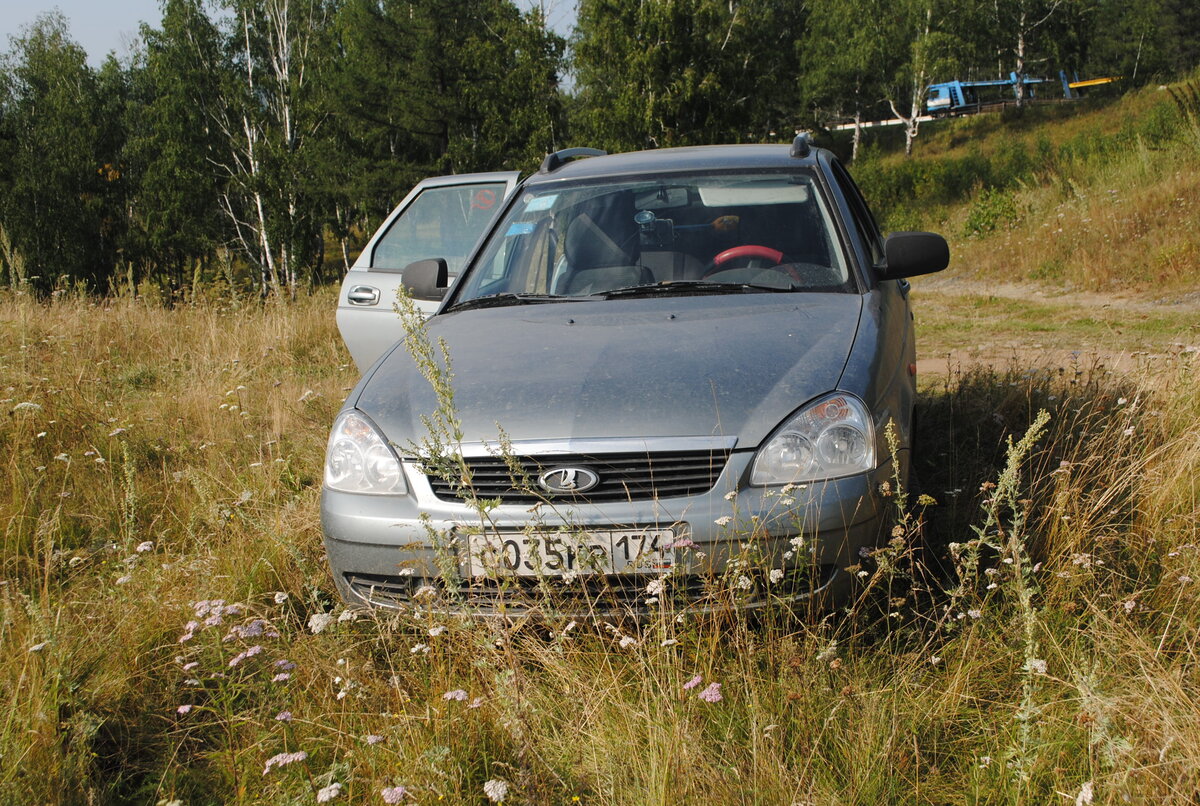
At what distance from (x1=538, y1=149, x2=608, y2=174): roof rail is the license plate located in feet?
8.24

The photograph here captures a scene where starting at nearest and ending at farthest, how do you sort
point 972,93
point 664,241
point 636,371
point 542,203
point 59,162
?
1. point 636,371
2. point 664,241
3. point 542,203
4. point 59,162
5. point 972,93

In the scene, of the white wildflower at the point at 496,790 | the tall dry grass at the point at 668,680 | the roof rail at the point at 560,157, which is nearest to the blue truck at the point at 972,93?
the roof rail at the point at 560,157

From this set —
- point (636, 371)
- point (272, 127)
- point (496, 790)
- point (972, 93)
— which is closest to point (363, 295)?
point (636, 371)

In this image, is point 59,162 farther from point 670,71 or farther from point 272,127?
point 670,71

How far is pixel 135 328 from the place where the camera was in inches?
397

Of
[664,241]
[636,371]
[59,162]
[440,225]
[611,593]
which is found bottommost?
[611,593]

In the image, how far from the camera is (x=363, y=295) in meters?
6.37

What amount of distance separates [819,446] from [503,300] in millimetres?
1706

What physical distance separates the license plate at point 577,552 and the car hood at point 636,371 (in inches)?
11.1

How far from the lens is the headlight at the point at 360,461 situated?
9.78 ft

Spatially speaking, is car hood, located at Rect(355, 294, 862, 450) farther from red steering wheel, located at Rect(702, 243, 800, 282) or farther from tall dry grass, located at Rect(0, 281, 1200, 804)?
tall dry grass, located at Rect(0, 281, 1200, 804)

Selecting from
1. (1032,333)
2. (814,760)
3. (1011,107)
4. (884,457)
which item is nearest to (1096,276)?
(1032,333)

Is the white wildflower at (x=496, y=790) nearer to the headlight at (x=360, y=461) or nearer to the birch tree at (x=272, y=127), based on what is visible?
the headlight at (x=360, y=461)

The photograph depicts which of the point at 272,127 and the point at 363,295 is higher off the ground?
the point at 272,127
